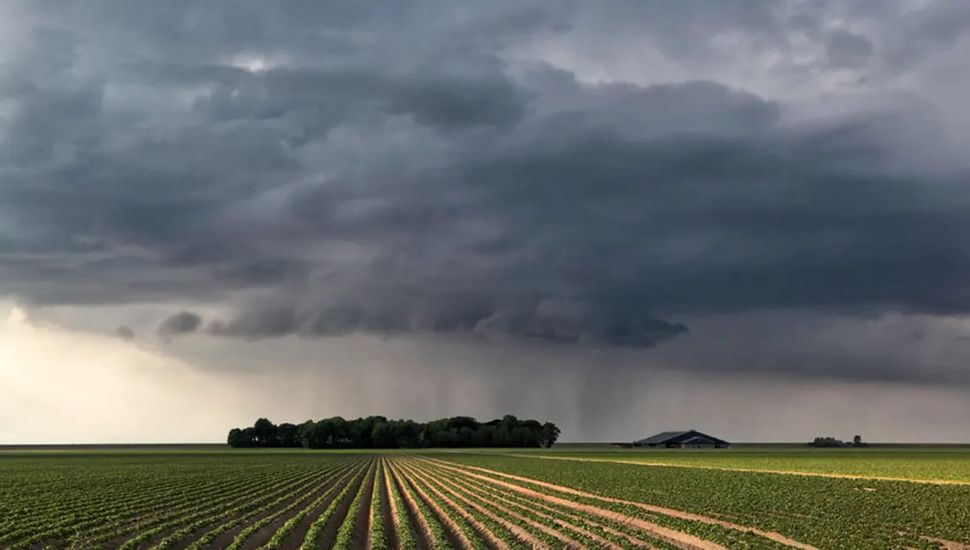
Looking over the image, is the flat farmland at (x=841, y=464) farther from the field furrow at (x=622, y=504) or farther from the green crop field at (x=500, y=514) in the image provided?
the field furrow at (x=622, y=504)

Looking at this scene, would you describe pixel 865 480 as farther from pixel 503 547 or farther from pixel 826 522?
pixel 503 547

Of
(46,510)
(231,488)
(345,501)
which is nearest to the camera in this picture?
(46,510)

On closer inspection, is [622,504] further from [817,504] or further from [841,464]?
[841,464]

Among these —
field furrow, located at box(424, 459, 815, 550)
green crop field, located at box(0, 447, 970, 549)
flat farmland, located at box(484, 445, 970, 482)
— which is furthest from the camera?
flat farmland, located at box(484, 445, 970, 482)

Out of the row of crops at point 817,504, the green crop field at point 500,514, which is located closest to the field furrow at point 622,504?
the green crop field at point 500,514

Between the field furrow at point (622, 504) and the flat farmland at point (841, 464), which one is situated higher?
the flat farmland at point (841, 464)

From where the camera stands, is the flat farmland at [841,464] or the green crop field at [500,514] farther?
the flat farmland at [841,464]

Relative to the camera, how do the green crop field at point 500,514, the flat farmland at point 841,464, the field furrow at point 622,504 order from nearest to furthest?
1. the green crop field at point 500,514
2. the field furrow at point 622,504
3. the flat farmland at point 841,464

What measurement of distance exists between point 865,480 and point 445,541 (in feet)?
137

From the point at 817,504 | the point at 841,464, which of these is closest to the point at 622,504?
the point at 817,504

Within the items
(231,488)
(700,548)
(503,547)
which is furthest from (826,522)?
(231,488)

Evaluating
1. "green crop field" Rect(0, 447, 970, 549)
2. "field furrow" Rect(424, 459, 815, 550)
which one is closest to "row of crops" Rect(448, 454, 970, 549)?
"green crop field" Rect(0, 447, 970, 549)

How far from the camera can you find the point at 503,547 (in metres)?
27.9

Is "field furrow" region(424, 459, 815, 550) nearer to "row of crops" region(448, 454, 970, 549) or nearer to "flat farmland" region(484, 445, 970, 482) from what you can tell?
"row of crops" region(448, 454, 970, 549)
